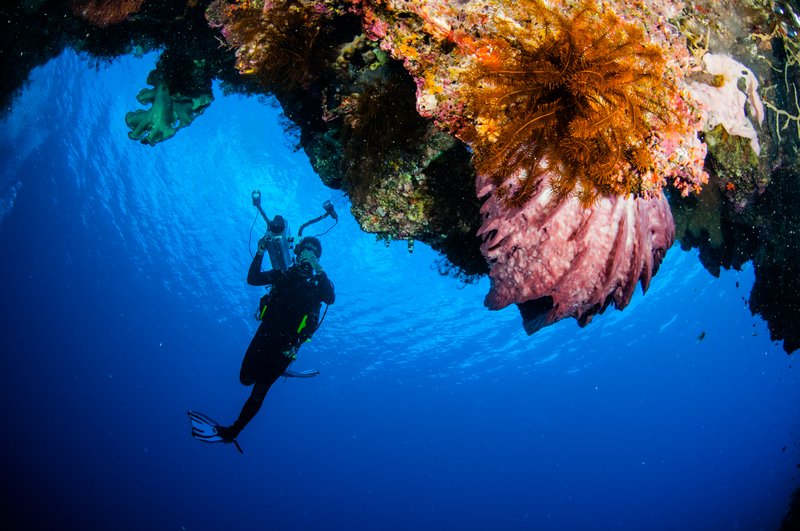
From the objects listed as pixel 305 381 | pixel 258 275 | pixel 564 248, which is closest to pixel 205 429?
pixel 258 275

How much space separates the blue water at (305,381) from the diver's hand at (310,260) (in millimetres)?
3326

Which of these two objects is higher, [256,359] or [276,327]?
[276,327]

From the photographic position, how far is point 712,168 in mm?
3723

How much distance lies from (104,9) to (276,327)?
5.35m

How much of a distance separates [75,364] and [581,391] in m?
85.0

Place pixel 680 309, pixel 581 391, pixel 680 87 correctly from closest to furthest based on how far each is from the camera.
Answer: pixel 680 87
pixel 680 309
pixel 581 391

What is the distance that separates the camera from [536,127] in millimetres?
1997

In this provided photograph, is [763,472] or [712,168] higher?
[712,168]

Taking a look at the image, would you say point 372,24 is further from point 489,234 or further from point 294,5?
point 489,234

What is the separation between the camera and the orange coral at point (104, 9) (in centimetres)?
486

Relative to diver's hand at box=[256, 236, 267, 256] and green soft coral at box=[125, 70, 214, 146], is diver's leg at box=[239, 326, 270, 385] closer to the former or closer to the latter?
diver's hand at box=[256, 236, 267, 256]

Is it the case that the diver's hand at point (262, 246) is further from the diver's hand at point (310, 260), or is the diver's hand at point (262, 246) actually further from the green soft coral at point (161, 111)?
the green soft coral at point (161, 111)

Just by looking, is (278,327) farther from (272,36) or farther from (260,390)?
(272,36)

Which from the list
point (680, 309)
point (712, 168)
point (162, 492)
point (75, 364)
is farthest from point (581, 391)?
point (75, 364)
